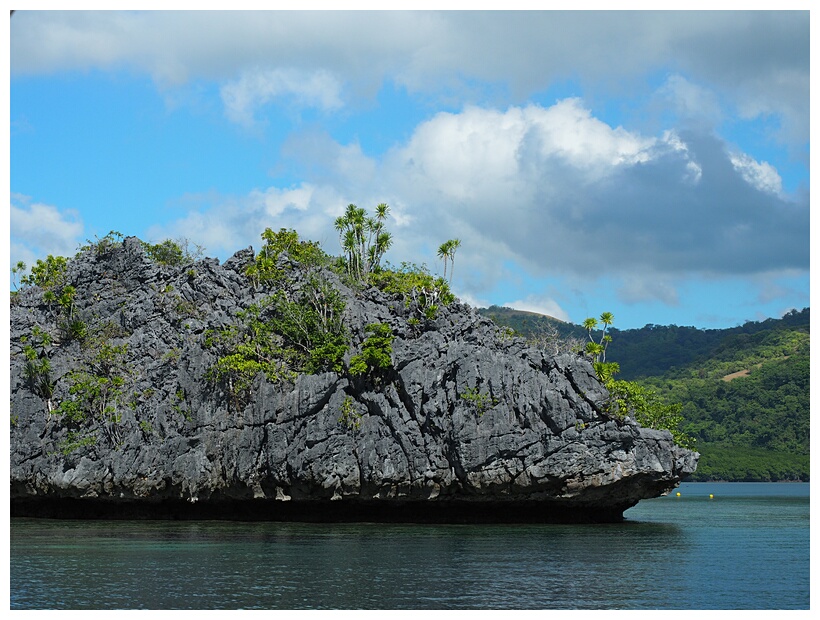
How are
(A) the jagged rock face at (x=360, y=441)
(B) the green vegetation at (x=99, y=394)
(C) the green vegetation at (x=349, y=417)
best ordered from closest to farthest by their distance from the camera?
(A) the jagged rock face at (x=360, y=441) → (C) the green vegetation at (x=349, y=417) → (B) the green vegetation at (x=99, y=394)

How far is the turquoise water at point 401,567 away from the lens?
706 inches

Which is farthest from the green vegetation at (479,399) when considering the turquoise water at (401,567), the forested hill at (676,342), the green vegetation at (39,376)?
the forested hill at (676,342)

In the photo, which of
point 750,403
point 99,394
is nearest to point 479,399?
point 99,394

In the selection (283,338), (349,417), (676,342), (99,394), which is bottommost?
(349,417)

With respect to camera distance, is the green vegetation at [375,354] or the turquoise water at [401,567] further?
the green vegetation at [375,354]

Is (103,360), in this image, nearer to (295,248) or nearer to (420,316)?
(295,248)

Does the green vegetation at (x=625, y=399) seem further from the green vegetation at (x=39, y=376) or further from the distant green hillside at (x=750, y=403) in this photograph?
the distant green hillside at (x=750, y=403)

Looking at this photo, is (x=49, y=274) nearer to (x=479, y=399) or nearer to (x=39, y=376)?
(x=39, y=376)

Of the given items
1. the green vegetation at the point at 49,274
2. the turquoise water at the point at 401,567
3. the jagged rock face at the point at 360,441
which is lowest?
the turquoise water at the point at 401,567

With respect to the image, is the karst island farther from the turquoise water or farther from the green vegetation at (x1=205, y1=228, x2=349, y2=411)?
the turquoise water

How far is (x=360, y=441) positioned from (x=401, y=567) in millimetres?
10991

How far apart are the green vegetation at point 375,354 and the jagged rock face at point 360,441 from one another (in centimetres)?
41

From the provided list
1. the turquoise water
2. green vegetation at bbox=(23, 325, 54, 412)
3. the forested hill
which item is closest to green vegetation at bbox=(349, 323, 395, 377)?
the turquoise water

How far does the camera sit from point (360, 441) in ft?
107
